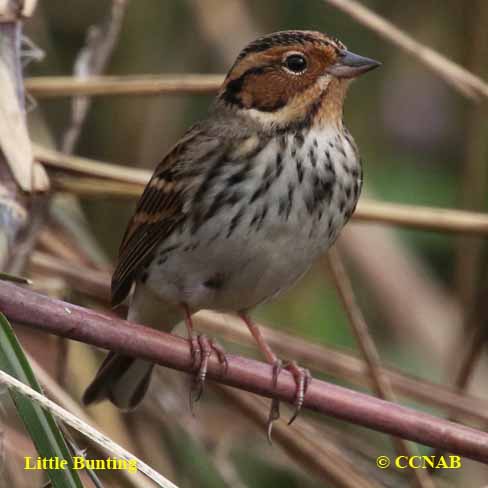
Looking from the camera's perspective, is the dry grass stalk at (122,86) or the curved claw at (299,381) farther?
the dry grass stalk at (122,86)

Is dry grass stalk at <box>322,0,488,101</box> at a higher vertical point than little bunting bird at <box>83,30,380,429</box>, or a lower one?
higher

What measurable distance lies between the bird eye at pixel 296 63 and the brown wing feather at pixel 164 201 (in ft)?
0.58

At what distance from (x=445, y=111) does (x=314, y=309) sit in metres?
0.86

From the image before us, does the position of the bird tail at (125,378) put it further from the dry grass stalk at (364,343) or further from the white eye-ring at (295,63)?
the white eye-ring at (295,63)

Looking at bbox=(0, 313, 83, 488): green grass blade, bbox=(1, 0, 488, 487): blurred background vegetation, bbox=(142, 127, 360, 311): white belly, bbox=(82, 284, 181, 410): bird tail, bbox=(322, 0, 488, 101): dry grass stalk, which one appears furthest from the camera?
bbox=(1, 0, 488, 487): blurred background vegetation

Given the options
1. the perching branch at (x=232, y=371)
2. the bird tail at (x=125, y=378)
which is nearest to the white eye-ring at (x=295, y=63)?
the bird tail at (x=125, y=378)

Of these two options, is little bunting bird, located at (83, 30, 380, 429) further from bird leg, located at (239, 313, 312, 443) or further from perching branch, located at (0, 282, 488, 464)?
perching branch, located at (0, 282, 488, 464)

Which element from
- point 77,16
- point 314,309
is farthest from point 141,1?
point 314,309

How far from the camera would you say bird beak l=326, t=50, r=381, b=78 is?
84.7 inches

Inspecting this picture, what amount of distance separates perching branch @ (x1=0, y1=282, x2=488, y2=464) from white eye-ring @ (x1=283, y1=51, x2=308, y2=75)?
69 cm

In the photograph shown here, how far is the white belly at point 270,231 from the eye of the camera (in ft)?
6.84

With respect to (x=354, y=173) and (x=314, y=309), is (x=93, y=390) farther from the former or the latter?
(x=314, y=309)

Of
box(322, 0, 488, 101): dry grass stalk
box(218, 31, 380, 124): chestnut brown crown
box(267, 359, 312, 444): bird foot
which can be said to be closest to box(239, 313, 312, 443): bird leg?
box(267, 359, 312, 444): bird foot

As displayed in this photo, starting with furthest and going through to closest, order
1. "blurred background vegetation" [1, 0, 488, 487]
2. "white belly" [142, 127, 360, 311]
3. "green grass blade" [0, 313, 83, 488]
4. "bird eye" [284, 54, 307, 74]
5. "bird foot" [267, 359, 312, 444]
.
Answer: "blurred background vegetation" [1, 0, 488, 487], "bird eye" [284, 54, 307, 74], "white belly" [142, 127, 360, 311], "bird foot" [267, 359, 312, 444], "green grass blade" [0, 313, 83, 488]
